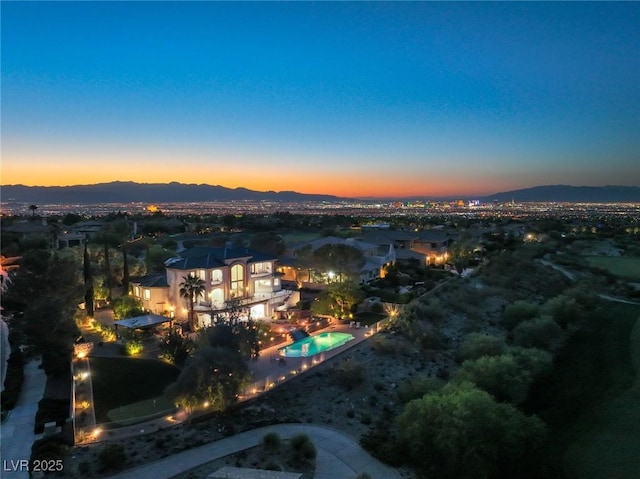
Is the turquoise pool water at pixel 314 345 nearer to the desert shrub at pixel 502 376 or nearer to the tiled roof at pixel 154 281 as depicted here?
the desert shrub at pixel 502 376

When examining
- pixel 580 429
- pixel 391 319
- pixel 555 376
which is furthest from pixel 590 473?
pixel 391 319

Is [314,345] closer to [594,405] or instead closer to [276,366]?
[276,366]

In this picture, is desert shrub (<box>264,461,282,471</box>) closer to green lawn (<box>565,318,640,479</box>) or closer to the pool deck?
the pool deck

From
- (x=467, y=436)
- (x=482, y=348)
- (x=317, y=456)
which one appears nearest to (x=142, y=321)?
(x=317, y=456)

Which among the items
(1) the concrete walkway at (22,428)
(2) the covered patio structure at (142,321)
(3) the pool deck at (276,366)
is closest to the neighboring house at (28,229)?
(2) the covered patio structure at (142,321)

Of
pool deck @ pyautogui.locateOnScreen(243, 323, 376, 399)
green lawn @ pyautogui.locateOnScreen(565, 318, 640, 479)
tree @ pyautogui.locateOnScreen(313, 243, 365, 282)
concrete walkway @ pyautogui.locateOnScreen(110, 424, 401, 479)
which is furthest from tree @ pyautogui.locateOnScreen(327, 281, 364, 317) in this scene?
green lawn @ pyautogui.locateOnScreen(565, 318, 640, 479)

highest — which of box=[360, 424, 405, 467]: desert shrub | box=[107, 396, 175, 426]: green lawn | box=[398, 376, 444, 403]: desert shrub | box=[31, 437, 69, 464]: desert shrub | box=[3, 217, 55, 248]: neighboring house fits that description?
box=[3, 217, 55, 248]: neighboring house
